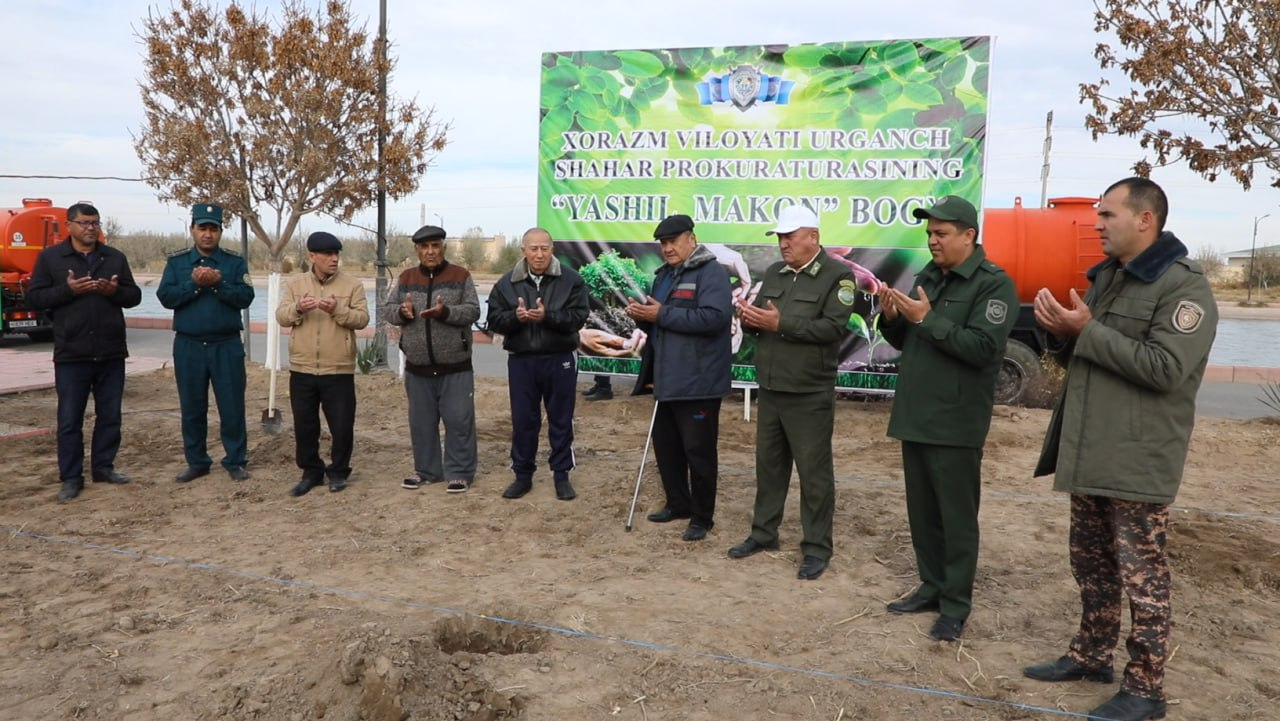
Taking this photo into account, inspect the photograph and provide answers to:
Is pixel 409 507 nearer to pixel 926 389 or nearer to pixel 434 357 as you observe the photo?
pixel 434 357

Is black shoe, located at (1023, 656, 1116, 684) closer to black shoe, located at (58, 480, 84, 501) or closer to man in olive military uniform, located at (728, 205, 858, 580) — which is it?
man in olive military uniform, located at (728, 205, 858, 580)

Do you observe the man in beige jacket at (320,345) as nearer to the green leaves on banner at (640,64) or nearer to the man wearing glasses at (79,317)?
the man wearing glasses at (79,317)

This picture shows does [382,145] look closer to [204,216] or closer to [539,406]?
[204,216]

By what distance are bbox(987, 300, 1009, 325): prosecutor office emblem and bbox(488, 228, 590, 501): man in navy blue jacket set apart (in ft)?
9.56

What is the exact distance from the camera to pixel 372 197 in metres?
11.7

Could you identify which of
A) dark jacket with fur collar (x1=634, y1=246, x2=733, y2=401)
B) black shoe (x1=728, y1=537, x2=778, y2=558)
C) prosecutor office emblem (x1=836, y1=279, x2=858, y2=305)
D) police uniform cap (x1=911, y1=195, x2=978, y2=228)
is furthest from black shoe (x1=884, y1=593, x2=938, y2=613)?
police uniform cap (x1=911, y1=195, x2=978, y2=228)

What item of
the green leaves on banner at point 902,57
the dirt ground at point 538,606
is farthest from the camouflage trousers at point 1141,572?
the green leaves on banner at point 902,57

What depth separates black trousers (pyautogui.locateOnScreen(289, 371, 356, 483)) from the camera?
6.28m

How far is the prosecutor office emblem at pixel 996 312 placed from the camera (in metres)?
3.81

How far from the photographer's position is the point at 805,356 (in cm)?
470

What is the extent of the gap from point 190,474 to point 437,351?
2.01 m

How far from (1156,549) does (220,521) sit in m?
4.93

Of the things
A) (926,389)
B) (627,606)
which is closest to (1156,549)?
(926,389)

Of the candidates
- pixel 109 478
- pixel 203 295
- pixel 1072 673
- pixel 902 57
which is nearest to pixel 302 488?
pixel 109 478
